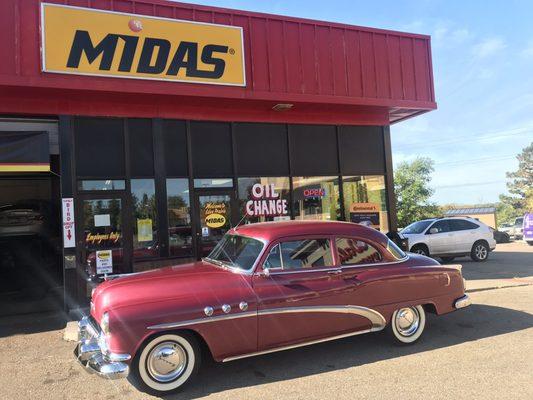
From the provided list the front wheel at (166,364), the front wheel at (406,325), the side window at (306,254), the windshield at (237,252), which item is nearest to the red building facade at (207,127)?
the windshield at (237,252)

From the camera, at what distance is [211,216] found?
1035 cm

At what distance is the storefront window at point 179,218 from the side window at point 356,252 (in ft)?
16.6

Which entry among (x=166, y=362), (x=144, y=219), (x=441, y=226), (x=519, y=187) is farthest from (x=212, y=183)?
(x=519, y=187)

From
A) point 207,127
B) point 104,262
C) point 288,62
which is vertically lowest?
point 104,262

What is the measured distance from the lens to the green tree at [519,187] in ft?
203

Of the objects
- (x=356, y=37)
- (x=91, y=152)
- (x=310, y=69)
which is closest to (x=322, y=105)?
(x=310, y=69)

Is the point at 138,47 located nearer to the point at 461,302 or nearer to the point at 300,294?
the point at 300,294

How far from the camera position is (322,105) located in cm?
1098

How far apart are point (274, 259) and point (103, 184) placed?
5408 mm

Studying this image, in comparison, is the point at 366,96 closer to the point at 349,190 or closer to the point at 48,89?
the point at 349,190

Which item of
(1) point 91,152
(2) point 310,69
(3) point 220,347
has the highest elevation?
(2) point 310,69

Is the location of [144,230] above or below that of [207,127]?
below

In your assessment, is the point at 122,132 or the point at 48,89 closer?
the point at 48,89

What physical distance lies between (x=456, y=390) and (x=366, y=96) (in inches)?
311
